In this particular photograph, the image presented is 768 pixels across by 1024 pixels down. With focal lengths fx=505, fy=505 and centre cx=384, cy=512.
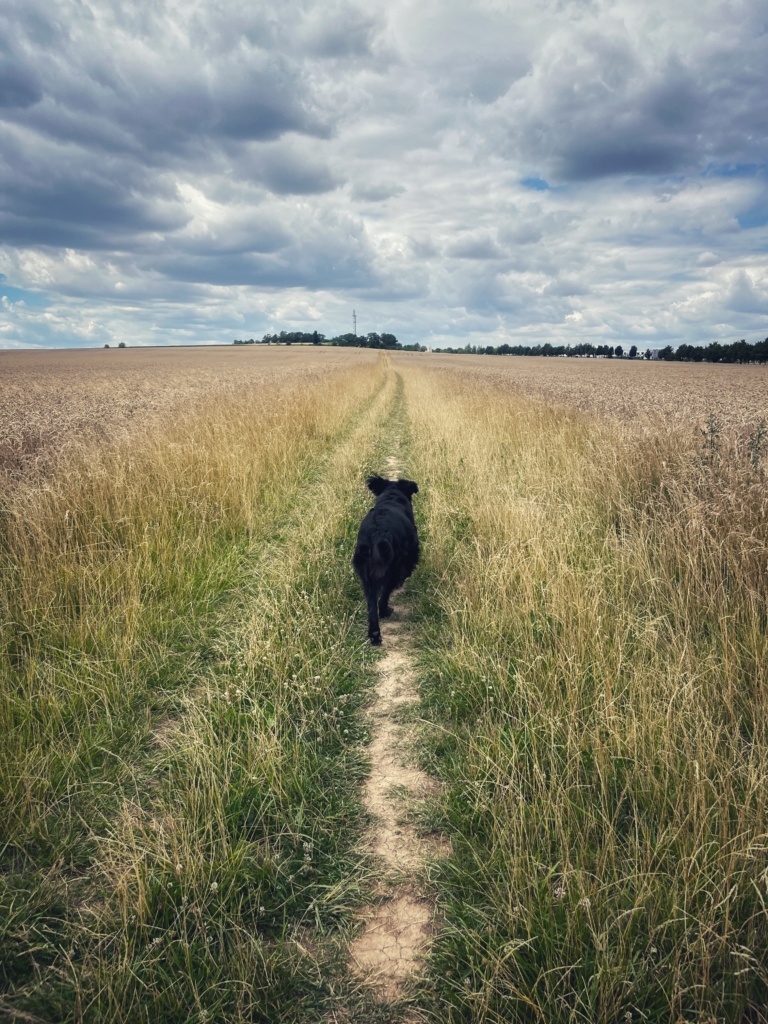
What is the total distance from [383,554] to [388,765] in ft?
5.99

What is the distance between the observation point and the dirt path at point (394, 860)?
74.3 inches

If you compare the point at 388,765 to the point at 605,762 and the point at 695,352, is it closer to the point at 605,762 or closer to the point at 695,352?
the point at 605,762

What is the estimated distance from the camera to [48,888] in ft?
6.84

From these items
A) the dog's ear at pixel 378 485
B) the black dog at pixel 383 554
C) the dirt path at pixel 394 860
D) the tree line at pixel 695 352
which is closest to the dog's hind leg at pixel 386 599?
the black dog at pixel 383 554

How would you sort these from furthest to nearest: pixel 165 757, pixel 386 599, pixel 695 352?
1. pixel 695 352
2. pixel 386 599
3. pixel 165 757

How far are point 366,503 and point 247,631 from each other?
4.06 m

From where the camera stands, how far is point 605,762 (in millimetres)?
2342

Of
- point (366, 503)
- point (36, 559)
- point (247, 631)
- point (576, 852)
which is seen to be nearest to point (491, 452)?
point (366, 503)

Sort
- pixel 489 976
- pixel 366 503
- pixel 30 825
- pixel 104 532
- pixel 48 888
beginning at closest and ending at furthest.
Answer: pixel 489 976, pixel 48 888, pixel 30 825, pixel 104 532, pixel 366 503

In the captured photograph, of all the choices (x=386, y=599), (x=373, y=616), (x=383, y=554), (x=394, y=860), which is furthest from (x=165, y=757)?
(x=386, y=599)

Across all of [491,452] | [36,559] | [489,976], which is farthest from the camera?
[491,452]

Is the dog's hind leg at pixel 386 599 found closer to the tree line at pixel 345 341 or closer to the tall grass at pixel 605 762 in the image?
the tall grass at pixel 605 762

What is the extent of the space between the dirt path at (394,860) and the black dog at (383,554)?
93 cm

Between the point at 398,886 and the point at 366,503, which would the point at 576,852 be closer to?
the point at 398,886
